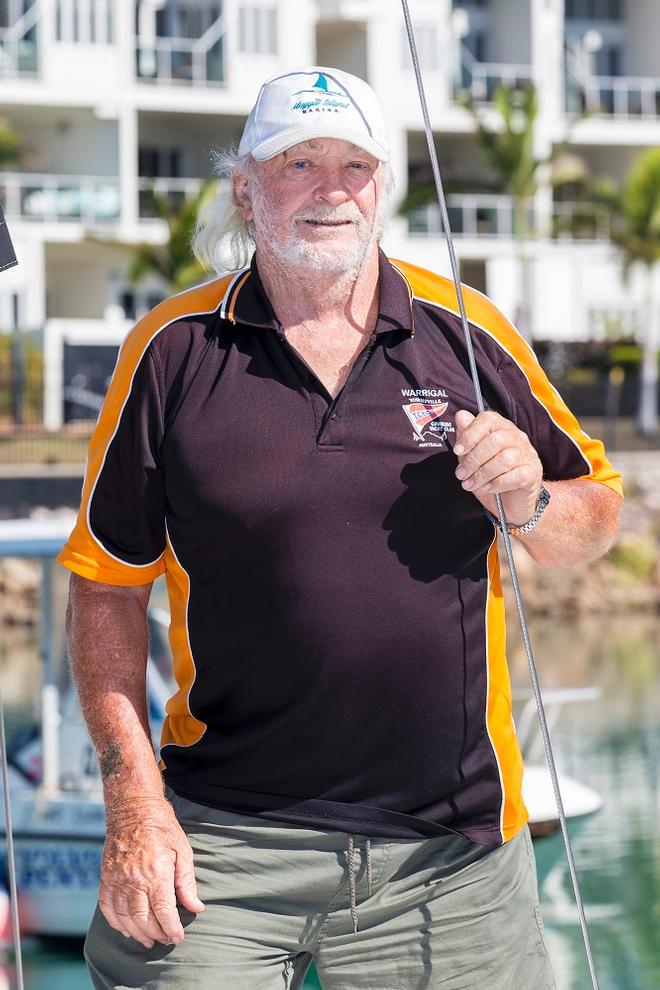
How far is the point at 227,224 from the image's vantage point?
3031 millimetres

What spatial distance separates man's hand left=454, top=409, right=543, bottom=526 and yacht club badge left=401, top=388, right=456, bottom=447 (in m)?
0.09

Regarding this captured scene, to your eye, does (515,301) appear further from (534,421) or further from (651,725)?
(534,421)

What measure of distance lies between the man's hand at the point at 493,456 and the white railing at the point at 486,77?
36761 millimetres

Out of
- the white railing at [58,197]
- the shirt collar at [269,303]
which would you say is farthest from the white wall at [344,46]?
the shirt collar at [269,303]

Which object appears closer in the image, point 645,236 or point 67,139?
point 645,236

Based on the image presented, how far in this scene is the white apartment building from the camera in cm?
3406

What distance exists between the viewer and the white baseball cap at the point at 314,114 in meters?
2.71

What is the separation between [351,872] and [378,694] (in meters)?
0.29

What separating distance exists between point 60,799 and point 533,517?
632 cm

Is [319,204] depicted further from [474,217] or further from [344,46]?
[344,46]

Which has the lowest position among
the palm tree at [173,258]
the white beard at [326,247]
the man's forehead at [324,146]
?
the palm tree at [173,258]

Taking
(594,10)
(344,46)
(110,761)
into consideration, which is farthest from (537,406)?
(594,10)

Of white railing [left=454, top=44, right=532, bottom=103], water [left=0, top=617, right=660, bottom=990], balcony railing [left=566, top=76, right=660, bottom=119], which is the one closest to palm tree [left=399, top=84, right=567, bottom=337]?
white railing [left=454, top=44, right=532, bottom=103]

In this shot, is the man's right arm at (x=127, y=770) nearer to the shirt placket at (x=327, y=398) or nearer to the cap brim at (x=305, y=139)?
the shirt placket at (x=327, y=398)
